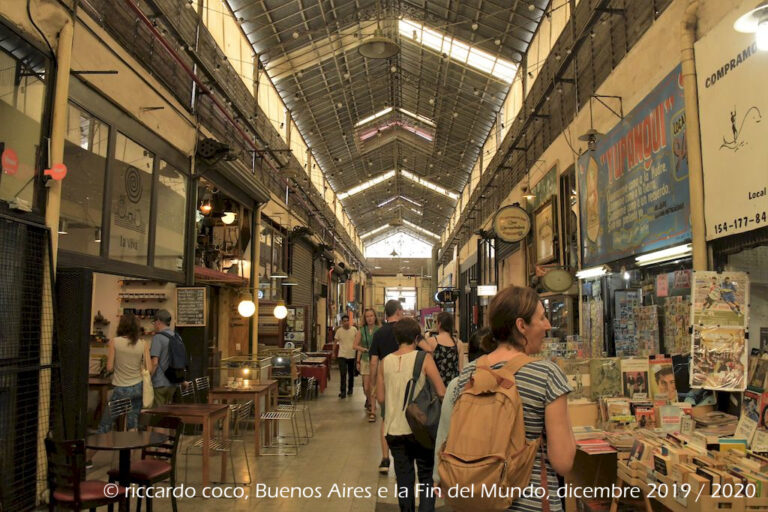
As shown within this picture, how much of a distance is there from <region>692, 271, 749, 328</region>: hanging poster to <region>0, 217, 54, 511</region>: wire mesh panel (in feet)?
15.4

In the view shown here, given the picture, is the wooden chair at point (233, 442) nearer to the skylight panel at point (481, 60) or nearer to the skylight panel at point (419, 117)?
the skylight panel at point (481, 60)

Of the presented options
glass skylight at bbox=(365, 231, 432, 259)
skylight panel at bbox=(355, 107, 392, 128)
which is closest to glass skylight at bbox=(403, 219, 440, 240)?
glass skylight at bbox=(365, 231, 432, 259)

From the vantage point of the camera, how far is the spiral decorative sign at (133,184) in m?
6.29

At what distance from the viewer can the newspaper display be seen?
3.78 metres

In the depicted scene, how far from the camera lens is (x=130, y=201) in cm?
637

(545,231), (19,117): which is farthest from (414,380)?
(545,231)

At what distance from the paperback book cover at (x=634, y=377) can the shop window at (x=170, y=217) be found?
5256 mm

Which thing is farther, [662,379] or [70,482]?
[662,379]

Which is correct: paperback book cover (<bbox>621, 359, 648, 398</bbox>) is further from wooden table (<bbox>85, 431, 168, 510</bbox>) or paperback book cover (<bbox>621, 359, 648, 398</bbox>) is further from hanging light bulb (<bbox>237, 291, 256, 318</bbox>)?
hanging light bulb (<bbox>237, 291, 256, 318</bbox>)

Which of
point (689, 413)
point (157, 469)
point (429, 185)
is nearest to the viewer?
point (689, 413)

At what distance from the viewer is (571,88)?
8.82m

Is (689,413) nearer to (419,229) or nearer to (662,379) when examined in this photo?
(662,379)

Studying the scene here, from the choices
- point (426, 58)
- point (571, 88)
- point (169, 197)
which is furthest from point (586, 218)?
point (426, 58)

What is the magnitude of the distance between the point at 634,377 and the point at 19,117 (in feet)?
16.3
